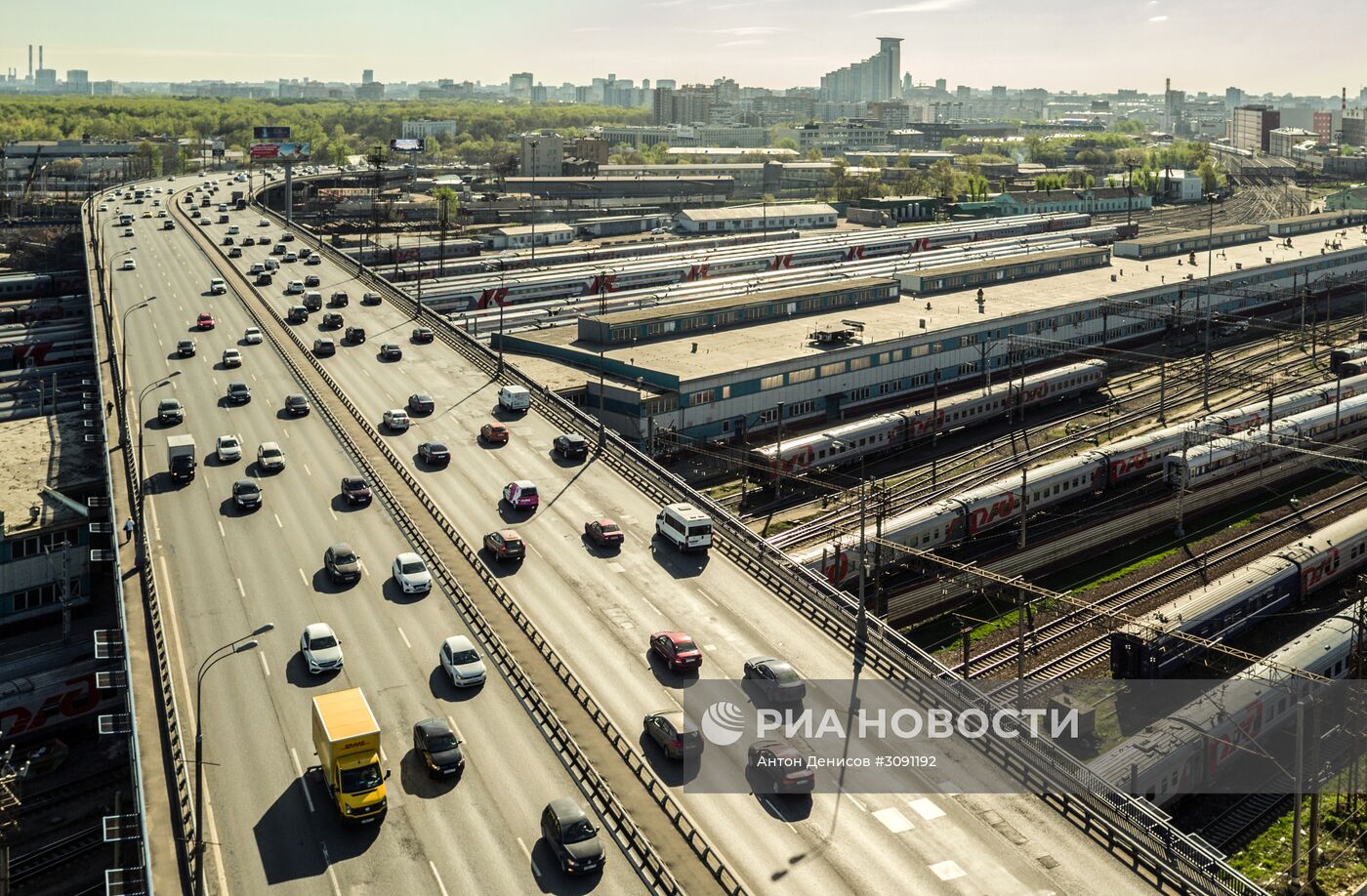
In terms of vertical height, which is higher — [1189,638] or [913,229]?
[913,229]

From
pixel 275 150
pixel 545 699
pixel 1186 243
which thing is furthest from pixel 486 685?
pixel 275 150

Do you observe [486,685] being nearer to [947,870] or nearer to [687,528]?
[687,528]

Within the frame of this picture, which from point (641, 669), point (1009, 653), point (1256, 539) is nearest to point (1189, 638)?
point (1009, 653)

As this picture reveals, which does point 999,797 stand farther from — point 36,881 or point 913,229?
point 913,229

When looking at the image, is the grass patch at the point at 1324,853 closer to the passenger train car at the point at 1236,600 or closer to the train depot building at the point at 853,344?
the passenger train car at the point at 1236,600

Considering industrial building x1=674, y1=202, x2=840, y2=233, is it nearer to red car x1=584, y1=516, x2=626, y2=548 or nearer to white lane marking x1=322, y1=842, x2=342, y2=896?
red car x1=584, y1=516, x2=626, y2=548
